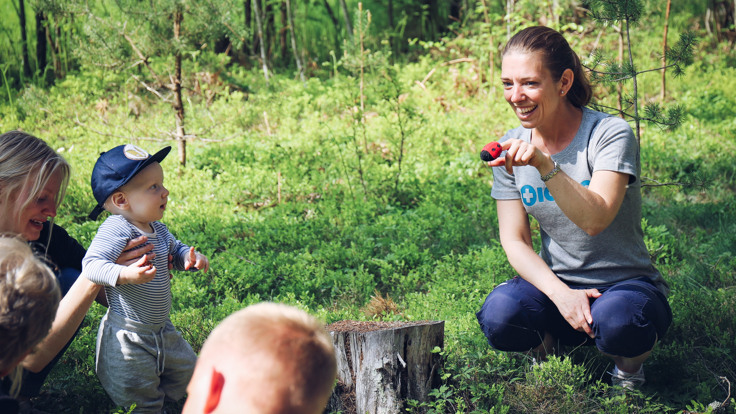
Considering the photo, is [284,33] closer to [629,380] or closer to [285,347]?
[629,380]

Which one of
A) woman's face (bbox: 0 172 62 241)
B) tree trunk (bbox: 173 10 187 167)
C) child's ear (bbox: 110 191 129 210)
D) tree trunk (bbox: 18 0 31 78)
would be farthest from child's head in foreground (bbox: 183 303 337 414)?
tree trunk (bbox: 18 0 31 78)

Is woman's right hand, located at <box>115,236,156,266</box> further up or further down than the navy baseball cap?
further down

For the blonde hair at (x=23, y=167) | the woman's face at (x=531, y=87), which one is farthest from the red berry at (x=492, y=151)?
the blonde hair at (x=23, y=167)

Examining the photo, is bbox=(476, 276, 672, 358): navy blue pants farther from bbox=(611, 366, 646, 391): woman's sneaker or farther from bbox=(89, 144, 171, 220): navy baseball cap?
Result: bbox=(89, 144, 171, 220): navy baseball cap

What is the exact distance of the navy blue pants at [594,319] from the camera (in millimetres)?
2670

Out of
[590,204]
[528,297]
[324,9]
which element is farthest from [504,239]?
[324,9]

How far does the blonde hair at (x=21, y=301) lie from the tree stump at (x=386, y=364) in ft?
4.53

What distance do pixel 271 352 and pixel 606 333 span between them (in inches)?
67.4

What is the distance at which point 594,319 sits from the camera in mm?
2754

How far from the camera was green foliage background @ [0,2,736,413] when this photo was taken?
312 centimetres

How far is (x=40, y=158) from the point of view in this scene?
2.75 metres

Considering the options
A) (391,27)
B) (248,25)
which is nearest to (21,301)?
(248,25)

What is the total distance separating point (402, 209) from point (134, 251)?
10.3 ft

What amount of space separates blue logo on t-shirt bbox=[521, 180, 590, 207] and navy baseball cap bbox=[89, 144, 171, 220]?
5.63 ft
